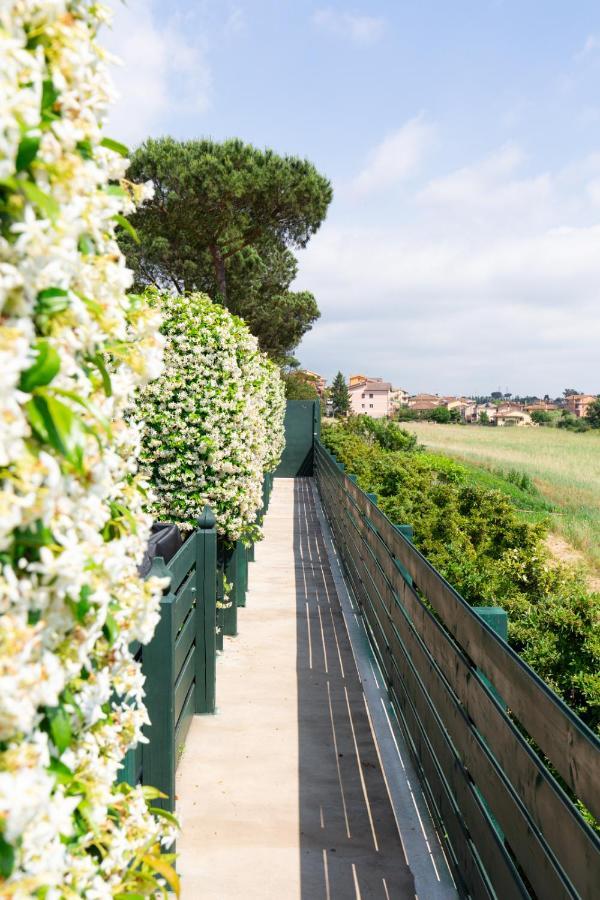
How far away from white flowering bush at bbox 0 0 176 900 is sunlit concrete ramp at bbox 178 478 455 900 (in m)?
2.02

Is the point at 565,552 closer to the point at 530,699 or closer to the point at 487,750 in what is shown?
the point at 487,750

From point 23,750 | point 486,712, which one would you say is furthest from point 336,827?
point 23,750

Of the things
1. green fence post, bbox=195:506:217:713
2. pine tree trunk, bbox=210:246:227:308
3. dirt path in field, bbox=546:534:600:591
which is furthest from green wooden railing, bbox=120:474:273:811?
pine tree trunk, bbox=210:246:227:308

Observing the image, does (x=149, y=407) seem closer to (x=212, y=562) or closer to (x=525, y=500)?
(x=212, y=562)

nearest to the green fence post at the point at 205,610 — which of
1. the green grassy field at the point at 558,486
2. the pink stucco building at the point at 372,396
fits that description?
the green grassy field at the point at 558,486

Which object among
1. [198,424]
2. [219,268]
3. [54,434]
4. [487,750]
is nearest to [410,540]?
[198,424]

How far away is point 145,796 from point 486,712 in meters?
1.11

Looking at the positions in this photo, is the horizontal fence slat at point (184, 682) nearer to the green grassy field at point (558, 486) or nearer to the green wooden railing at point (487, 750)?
the green wooden railing at point (487, 750)

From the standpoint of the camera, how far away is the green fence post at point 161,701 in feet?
9.09

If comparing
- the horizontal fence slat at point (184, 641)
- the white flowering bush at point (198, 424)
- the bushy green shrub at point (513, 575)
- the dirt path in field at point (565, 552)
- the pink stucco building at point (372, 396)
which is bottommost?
the dirt path in field at point (565, 552)

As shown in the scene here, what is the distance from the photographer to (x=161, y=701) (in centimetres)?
278

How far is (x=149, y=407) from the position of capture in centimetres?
561

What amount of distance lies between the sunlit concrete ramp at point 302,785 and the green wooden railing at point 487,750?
24 cm

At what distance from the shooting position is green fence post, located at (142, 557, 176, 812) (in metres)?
2.77
